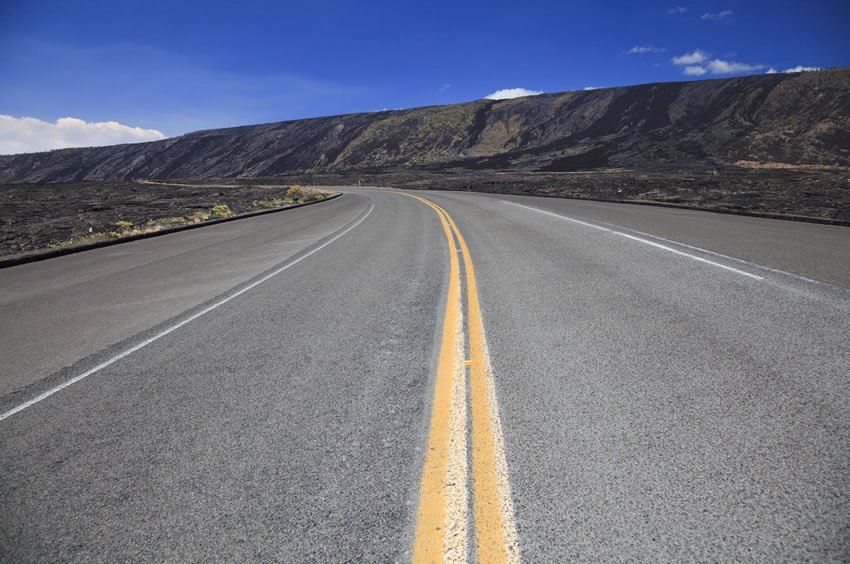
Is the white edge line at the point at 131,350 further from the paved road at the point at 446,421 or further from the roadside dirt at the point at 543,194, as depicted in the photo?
the roadside dirt at the point at 543,194

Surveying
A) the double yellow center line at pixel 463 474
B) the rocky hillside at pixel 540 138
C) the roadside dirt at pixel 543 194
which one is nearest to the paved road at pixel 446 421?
the double yellow center line at pixel 463 474

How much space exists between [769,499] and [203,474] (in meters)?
2.62

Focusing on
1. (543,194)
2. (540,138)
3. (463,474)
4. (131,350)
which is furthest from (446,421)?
(540,138)

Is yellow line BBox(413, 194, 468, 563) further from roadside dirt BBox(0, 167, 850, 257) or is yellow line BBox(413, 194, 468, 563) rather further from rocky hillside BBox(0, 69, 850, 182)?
rocky hillside BBox(0, 69, 850, 182)

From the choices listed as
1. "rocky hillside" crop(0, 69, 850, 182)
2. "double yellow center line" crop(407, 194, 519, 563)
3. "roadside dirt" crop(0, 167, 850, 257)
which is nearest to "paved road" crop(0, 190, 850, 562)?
"double yellow center line" crop(407, 194, 519, 563)

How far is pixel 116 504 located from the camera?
6.86 feet

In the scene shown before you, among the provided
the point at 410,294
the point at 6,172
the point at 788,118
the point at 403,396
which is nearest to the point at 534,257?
the point at 410,294

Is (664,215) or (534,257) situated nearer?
(534,257)

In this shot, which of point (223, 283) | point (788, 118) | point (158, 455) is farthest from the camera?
point (788, 118)

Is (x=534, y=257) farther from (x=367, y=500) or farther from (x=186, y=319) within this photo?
(x=367, y=500)

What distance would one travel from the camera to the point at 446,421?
2543mm

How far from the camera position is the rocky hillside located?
53.3 metres

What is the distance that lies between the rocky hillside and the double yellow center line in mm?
51349

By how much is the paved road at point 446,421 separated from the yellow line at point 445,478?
1 centimetres
